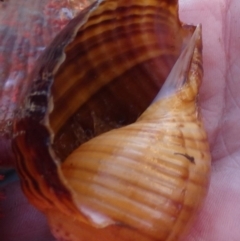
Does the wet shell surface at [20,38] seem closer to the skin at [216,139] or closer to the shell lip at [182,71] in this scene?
the skin at [216,139]

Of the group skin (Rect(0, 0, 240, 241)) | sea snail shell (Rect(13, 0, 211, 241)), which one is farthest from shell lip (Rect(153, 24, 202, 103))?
skin (Rect(0, 0, 240, 241))

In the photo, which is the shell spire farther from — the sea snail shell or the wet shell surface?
the wet shell surface

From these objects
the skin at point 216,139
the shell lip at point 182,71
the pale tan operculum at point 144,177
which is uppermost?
the shell lip at point 182,71

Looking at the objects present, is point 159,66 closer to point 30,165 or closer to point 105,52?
point 105,52

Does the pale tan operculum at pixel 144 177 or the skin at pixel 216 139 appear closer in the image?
the pale tan operculum at pixel 144 177

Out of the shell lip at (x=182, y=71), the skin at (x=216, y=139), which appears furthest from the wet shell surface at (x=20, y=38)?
the shell lip at (x=182, y=71)

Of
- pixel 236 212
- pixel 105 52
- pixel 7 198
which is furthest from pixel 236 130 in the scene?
pixel 7 198
